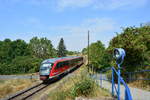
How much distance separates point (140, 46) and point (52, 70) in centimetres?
1048

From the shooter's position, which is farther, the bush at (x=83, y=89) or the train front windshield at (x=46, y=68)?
the train front windshield at (x=46, y=68)

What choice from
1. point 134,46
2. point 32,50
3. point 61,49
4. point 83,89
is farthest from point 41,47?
point 83,89

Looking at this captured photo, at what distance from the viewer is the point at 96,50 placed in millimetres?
23141

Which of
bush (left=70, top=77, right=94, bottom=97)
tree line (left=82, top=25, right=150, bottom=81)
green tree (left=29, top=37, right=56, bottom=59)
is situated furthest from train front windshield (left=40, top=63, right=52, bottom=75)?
green tree (left=29, top=37, right=56, bottom=59)

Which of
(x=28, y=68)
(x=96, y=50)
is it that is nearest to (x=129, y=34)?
(x=96, y=50)

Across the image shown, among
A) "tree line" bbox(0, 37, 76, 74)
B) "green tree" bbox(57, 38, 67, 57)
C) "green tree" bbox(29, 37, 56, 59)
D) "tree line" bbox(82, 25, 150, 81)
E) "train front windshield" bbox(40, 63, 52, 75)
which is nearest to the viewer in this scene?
"tree line" bbox(82, 25, 150, 81)

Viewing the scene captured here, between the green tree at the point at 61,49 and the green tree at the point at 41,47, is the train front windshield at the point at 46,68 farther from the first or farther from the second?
the green tree at the point at 61,49

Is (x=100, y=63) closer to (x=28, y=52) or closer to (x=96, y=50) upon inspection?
(x=96, y=50)

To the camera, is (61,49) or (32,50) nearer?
(32,50)

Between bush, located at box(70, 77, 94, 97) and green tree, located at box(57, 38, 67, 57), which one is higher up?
green tree, located at box(57, 38, 67, 57)

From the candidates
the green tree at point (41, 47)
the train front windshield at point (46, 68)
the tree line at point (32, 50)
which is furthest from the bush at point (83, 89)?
the green tree at point (41, 47)

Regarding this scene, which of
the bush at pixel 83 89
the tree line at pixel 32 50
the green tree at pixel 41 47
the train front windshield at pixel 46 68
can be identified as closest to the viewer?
the bush at pixel 83 89

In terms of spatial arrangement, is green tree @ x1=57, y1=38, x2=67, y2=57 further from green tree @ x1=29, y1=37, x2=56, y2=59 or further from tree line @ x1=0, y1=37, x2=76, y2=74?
green tree @ x1=29, y1=37, x2=56, y2=59

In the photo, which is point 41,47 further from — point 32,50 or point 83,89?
point 83,89
